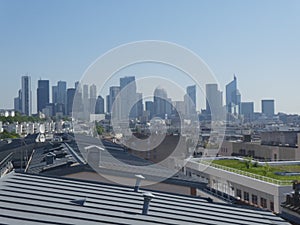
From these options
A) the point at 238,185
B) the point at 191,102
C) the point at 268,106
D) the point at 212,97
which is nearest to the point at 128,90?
the point at 191,102

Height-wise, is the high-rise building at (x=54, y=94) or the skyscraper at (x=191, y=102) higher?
the high-rise building at (x=54, y=94)

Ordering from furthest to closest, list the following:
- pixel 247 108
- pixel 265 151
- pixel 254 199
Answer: pixel 247 108 < pixel 265 151 < pixel 254 199

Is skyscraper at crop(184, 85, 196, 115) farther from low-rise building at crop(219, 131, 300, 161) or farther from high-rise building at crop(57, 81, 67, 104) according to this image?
high-rise building at crop(57, 81, 67, 104)

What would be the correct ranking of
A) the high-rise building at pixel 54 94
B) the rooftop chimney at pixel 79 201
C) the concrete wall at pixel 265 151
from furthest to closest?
the high-rise building at pixel 54 94, the concrete wall at pixel 265 151, the rooftop chimney at pixel 79 201

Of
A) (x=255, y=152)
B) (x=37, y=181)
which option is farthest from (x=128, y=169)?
(x=255, y=152)

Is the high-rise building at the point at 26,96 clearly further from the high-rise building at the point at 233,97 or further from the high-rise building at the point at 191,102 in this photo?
the high-rise building at the point at 191,102

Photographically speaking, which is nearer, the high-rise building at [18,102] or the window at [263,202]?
the window at [263,202]

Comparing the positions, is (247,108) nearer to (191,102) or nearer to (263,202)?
(191,102)

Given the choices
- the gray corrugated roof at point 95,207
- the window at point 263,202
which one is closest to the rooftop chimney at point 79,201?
the gray corrugated roof at point 95,207
